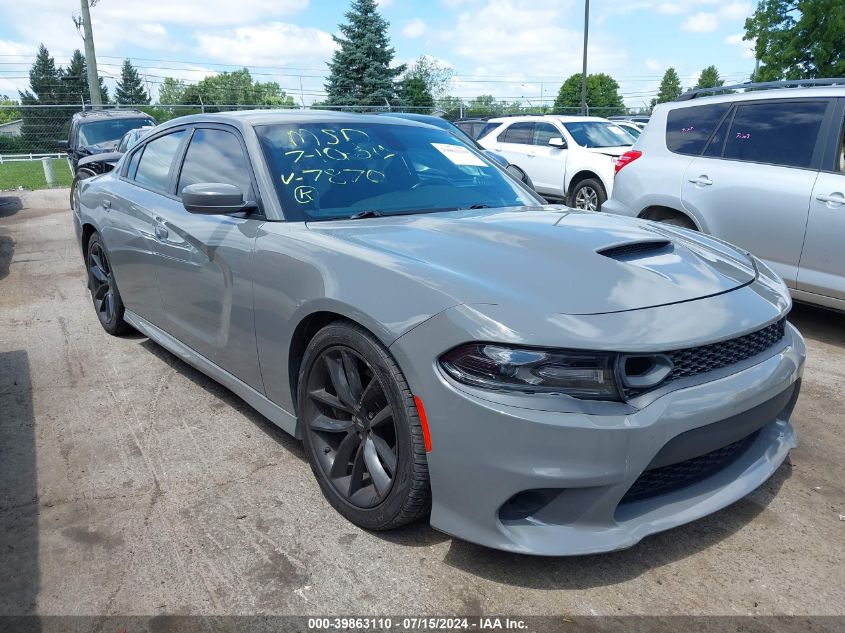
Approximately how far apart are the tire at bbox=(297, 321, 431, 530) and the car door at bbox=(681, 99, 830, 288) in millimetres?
3649

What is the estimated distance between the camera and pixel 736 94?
18.0ft

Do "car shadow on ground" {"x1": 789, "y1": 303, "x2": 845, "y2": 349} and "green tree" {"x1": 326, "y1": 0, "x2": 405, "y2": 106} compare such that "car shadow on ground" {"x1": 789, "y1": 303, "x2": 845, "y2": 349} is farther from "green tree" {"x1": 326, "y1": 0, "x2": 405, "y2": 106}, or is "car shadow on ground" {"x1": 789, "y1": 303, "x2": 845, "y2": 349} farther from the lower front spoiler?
"green tree" {"x1": 326, "y1": 0, "x2": 405, "y2": 106}

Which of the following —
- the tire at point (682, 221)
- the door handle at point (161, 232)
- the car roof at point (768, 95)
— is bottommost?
the tire at point (682, 221)

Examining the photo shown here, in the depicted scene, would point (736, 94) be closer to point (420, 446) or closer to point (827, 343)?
point (827, 343)

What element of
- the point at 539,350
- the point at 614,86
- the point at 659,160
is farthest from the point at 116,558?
the point at 614,86

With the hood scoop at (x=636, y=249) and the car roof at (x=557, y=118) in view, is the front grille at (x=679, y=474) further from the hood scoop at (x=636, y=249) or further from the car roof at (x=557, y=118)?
the car roof at (x=557, y=118)

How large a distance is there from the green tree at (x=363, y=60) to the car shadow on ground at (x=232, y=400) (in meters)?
33.5

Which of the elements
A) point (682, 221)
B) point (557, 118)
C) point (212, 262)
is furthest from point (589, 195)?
point (212, 262)

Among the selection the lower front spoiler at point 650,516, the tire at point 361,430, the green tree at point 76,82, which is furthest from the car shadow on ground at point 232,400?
the green tree at point 76,82

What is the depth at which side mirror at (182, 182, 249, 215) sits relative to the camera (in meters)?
2.91

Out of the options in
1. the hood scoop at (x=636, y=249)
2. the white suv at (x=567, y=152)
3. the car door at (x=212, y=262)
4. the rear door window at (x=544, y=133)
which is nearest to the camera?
the hood scoop at (x=636, y=249)

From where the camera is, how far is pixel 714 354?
Result: 2.21 meters

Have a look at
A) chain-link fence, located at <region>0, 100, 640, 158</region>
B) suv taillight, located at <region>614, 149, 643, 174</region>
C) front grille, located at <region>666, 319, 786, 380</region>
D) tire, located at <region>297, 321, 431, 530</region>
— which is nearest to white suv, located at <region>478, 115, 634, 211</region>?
suv taillight, located at <region>614, 149, 643, 174</region>

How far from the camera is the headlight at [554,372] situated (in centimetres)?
202
